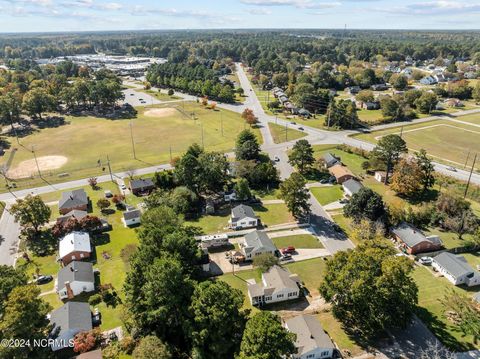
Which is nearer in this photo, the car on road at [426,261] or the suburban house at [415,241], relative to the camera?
the car on road at [426,261]

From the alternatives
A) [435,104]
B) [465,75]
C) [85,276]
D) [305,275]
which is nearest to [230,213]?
[305,275]

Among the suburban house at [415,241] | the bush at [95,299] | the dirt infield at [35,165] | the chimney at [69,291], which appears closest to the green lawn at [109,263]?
the bush at [95,299]

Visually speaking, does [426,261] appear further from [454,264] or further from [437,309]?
[437,309]

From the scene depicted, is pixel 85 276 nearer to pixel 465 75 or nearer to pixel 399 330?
pixel 399 330

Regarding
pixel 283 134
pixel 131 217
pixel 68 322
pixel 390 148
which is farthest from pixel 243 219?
pixel 283 134

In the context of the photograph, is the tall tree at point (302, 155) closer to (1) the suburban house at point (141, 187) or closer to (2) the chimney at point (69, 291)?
(1) the suburban house at point (141, 187)

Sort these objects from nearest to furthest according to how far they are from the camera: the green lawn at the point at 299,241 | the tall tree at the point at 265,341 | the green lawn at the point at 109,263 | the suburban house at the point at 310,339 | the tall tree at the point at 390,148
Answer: the tall tree at the point at 265,341
the suburban house at the point at 310,339
the green lawn at the point at 109,263
the green lawn at the point at 299,241
the tall tree at the point at 390,148

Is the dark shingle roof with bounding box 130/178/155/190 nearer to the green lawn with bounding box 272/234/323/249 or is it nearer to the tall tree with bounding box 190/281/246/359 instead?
the green lawn with bounding box 272/234/323/249
